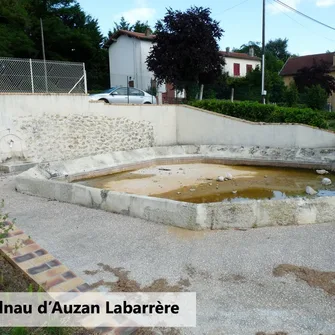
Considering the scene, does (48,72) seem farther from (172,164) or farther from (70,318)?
(70,318)

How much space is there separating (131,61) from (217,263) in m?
26.4

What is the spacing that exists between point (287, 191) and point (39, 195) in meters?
6.08

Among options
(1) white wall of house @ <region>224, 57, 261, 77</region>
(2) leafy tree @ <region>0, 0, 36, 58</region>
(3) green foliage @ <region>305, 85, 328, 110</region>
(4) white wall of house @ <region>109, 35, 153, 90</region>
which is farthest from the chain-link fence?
(1) white wall of house @ <region>224, 57, 261, 77</region>

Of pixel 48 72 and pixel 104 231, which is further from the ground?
pixel 48 72

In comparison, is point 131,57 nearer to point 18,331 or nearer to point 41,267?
point 41,267

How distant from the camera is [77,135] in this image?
12.6 m

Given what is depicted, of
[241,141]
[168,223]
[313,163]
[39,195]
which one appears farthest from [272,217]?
[241,141]

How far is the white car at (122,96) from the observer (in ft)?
51.1

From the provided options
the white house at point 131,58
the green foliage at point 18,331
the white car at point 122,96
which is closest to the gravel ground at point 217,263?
the green foliage at point 18,331

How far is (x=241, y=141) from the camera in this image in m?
14.2

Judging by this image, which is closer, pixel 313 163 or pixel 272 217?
pixel 272 217

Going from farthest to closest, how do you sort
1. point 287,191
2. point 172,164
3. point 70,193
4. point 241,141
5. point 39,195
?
point 241,141 → point 172,164 → point 287,191 → point 39,195 → point 70,193

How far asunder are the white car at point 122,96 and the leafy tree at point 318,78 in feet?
63.1

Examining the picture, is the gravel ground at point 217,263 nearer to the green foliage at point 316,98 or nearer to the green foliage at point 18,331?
the green foliage at point 18,331
